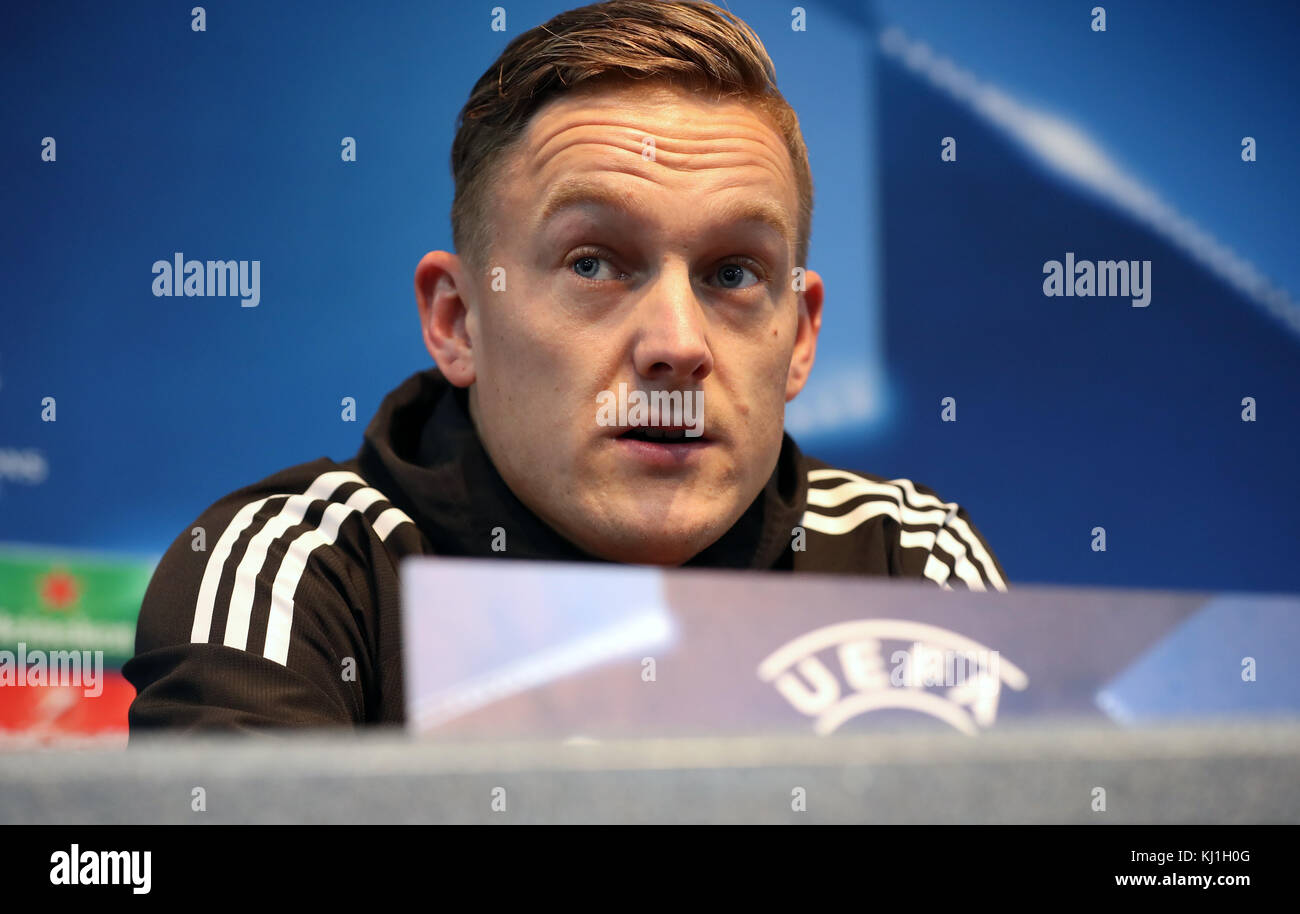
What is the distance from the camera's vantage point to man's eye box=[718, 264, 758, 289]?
138cm

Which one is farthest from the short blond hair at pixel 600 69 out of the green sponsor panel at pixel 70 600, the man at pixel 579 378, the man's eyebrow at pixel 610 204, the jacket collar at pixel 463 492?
the green sponsor panel at pixel 70 600

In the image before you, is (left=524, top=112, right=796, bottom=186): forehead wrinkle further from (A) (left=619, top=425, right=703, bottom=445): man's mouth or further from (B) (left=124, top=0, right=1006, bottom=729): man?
(A) (left=619, top=425, right=703, bottom=445): man's mouth

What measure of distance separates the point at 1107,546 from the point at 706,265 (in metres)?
0.89

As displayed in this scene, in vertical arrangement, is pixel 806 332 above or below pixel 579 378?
above

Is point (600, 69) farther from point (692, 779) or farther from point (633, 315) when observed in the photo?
point (692, 779)

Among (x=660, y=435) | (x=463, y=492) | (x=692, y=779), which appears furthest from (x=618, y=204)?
(x=692, y=779)

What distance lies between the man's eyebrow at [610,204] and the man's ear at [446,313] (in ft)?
0.64

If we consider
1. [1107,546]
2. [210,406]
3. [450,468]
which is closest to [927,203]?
[1107,546]

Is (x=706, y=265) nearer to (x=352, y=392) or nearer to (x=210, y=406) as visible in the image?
(x=352, y=392)

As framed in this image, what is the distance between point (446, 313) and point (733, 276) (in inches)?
15.4

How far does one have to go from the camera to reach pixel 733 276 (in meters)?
1.39

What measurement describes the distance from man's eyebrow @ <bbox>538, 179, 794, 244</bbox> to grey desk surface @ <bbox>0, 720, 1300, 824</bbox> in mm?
1006

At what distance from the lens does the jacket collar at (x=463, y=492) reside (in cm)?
139
